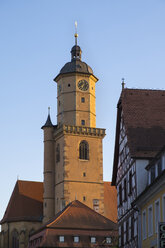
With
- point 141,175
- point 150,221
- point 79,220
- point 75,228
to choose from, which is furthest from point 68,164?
point 150,221

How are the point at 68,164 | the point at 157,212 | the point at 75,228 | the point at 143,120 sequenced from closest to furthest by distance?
the point at 157,212
the point at 143,120
the point at 75,228
the point at 68,164

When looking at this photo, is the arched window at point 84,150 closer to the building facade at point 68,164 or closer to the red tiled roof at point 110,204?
the building facade at point 68,164

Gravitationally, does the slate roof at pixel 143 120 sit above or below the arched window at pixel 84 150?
below

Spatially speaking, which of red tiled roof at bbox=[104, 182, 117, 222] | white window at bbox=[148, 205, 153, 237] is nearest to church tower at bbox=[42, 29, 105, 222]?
red tiled roof at bbox=[104, 182, 117, 222]

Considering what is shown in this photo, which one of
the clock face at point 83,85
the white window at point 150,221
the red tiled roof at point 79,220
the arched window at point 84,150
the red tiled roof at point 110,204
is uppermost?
the clock face at point 83,85

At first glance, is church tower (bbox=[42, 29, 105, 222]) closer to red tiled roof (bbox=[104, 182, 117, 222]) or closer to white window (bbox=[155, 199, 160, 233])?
red tiled roof (bbox=[104, 182, 117, 222])

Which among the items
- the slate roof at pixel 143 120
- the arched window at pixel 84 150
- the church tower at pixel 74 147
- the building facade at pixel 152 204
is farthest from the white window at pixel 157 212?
the arched window at pixel 84 150

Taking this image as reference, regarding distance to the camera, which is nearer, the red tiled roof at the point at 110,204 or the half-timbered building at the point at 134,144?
the half-timbered building at the point at 134,144

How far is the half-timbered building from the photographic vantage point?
35344 mm

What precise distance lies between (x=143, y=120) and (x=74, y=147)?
47811 mm

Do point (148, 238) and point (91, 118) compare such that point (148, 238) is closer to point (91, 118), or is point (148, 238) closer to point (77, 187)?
point (77, 187)

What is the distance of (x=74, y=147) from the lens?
85688mm

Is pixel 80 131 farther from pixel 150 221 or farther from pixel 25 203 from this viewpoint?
pixel 150 221

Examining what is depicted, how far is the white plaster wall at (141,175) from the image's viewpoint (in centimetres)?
3469
